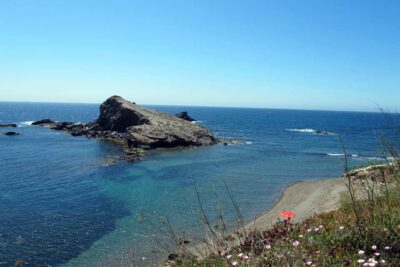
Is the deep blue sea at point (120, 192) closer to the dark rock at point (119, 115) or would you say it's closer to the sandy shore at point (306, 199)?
the sandy shore at point (306, 199)

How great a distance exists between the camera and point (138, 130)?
6412 cm

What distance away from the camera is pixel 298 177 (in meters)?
41.4

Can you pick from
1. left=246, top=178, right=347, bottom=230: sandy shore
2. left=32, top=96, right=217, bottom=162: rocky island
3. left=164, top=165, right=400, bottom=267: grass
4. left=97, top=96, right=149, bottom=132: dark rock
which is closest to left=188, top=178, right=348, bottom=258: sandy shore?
left=246, top=178, right=347, bottom=230: sandy shore

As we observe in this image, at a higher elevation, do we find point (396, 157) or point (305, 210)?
point (396, 157)

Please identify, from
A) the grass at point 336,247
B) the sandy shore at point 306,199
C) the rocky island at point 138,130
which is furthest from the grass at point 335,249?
the rocky island at point 138,130

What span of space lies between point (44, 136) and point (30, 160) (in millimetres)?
29935

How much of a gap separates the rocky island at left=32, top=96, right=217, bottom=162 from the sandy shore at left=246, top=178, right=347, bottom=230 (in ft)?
Answer: 73.9

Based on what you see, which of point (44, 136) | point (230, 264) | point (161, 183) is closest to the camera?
point (230, 264)

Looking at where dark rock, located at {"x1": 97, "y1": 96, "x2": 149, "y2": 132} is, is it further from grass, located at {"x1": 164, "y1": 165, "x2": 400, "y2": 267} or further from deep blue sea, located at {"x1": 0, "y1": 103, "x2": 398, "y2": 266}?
grass, located at {"x1": 164, "y1": 165, "x2": 400, "y2": 267}

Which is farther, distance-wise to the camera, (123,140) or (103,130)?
(103,130)

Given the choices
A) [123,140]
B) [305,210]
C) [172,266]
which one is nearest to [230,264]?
[172,266]

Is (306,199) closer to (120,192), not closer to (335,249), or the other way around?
(120,192)

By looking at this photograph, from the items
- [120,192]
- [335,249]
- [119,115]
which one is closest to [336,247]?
[335,249]

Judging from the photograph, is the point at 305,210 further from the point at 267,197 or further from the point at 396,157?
A: the point at 396,157
